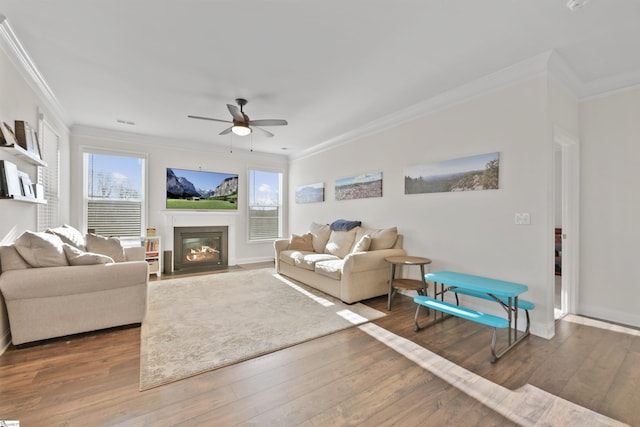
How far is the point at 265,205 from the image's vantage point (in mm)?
7043

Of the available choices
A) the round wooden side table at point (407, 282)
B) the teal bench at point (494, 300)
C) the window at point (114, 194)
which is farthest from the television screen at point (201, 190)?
the teal bench at point (494, 300)

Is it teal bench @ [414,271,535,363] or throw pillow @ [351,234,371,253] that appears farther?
throw pillow @ [351,234,371,253]

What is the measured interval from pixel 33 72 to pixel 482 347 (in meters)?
5.37

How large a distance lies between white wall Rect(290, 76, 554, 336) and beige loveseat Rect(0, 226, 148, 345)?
350cm

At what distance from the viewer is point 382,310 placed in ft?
11.3

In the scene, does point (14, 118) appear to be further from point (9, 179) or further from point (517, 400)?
point (517, 400)

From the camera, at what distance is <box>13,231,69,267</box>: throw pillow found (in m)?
2.48

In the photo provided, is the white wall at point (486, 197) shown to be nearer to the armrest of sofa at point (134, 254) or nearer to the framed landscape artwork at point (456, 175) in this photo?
the framed landscape artwork at point (456, 175)

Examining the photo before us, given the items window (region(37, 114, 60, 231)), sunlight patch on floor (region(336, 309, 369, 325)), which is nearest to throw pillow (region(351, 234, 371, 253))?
sunlight patch on floor (region(336, 309, 369, 325))

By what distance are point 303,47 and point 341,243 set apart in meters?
2.92

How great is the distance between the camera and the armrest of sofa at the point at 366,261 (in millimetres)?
3588

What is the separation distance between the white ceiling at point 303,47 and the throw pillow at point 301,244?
2.45 meters

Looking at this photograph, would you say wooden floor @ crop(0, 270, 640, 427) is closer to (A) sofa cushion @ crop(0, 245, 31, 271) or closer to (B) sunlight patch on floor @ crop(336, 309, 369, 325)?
(B) sunlight patch on floor @ crop(336, 309, 369, 325)

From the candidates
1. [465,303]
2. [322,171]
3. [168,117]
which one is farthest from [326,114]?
[465,303]
